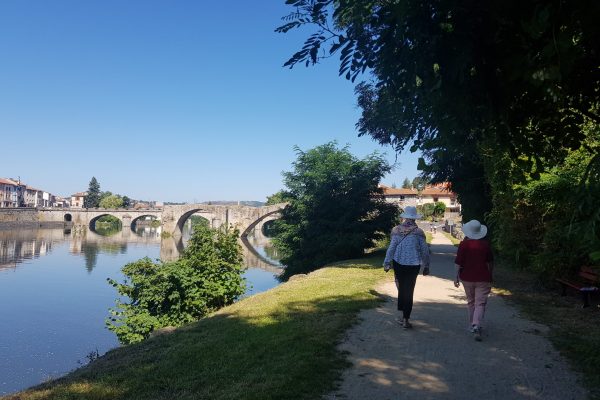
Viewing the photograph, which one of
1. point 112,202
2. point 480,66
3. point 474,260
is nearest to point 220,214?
point 474,260

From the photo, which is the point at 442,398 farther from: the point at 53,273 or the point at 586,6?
the point at 53,273

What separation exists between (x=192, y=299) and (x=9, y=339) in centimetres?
772

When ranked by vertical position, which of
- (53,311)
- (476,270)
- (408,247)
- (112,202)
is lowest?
(53,311)

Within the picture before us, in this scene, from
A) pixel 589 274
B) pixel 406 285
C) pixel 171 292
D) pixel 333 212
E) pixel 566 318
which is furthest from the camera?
pixel 333 212

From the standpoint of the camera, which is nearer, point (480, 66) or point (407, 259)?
point (480, 66)

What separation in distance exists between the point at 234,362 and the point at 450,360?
244 centimetres

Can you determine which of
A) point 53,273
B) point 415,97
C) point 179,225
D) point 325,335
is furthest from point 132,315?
point 179,225

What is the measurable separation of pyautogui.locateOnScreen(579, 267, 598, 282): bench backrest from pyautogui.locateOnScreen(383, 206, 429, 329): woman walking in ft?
12.0

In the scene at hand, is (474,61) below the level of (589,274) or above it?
above

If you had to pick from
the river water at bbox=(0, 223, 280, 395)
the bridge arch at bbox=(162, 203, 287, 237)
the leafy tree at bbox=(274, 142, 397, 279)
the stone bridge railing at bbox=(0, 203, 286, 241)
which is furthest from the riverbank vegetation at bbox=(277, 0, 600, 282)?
the stone bridge railing at bbox=(0, 203, 286, 241)

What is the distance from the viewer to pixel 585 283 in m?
8.75

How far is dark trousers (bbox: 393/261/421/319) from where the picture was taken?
21.4ft

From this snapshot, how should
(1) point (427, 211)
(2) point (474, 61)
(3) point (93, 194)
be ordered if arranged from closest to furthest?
(2) point (474, 61), (1) point (427, 211), (3) point (93, 194)

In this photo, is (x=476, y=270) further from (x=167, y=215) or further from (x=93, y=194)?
(x=93, y=194)
